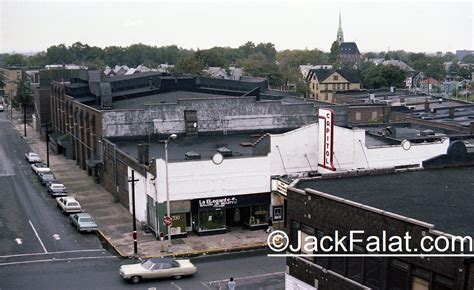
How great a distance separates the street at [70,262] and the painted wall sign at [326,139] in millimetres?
9078

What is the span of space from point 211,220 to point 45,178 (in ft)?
80.1

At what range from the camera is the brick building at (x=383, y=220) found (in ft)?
65.7

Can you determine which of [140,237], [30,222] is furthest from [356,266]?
[30,222]

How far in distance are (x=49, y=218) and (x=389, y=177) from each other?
29.7 metres

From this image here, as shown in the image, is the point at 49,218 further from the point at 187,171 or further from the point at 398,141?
the point at 398,141

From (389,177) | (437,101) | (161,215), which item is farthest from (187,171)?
(437,101)

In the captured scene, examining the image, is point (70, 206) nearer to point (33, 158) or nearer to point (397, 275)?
point (33, 158)

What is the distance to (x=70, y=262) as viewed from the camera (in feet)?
125

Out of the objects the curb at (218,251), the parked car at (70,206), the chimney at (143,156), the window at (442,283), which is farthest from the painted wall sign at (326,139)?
the window at (442,283)

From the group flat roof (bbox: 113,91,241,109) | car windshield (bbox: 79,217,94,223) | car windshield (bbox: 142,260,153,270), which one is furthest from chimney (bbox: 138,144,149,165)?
flat roof (bbox: 113,91,241,109)

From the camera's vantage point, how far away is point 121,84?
73875 millimetres

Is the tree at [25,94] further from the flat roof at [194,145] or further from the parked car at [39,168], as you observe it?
the flat roof at [194,145]

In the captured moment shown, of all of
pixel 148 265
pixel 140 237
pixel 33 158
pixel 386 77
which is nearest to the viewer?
pixel 148 265

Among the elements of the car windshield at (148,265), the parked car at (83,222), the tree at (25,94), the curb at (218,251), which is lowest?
the curb at (218,251)
